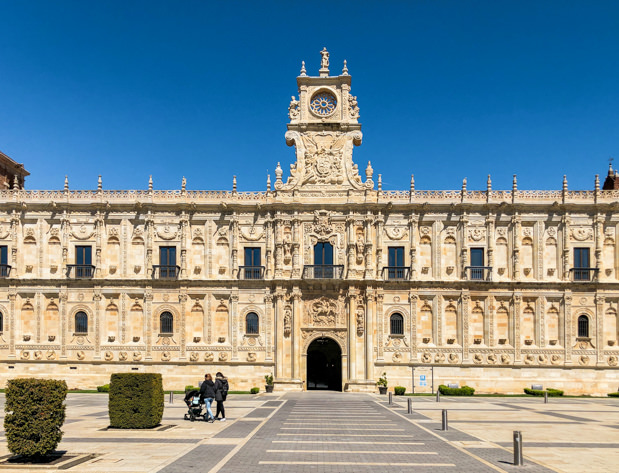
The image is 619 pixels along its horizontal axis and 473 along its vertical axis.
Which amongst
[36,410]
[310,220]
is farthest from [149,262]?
[36,410]

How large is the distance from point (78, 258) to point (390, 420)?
121 feet

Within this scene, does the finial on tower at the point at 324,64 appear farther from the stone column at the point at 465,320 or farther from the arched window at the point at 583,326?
the arched window at the point at 583,326

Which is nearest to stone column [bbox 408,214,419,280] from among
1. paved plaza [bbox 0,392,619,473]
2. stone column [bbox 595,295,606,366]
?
stone column [bbox 595,295,606,366]

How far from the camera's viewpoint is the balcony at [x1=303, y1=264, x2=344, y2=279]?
55.0m

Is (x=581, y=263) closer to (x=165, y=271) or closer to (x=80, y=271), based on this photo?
(x=165, y=271)

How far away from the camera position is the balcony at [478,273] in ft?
181

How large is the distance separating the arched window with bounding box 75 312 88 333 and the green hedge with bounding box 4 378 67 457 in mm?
39229

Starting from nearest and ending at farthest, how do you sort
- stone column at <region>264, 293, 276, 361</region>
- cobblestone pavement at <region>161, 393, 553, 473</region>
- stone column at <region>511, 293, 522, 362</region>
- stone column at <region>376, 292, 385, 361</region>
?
cobblestone pavement at <region>161, 393, 553, 473</region>
stone column at <region>511, 293, 522, 362</region>
stone column at <region>376, 292, 385, 361</region>
stone column at <region>264, 293, 276, 361</region>

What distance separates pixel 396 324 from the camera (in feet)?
181

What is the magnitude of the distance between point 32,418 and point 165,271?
126 feet

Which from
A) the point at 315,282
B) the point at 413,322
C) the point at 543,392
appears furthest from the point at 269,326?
the point at 543,392

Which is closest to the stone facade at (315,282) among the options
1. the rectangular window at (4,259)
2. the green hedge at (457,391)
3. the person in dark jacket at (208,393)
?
the rectangular window at (4,259)

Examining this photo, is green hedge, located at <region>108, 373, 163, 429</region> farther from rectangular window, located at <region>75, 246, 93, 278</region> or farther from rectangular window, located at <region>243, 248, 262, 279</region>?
rectangular window, located at <region>75, 246, 93, 278</region>

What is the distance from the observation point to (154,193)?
56875 mm
